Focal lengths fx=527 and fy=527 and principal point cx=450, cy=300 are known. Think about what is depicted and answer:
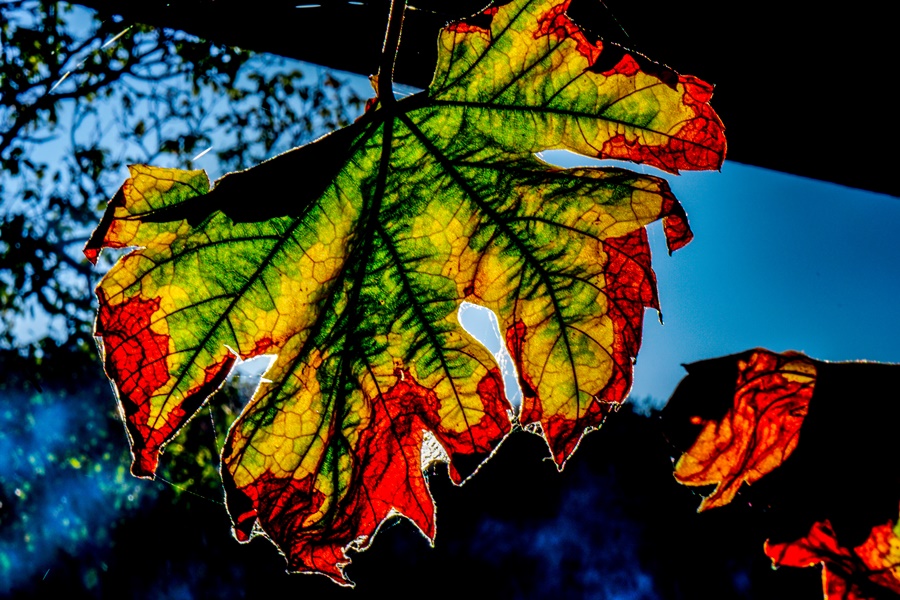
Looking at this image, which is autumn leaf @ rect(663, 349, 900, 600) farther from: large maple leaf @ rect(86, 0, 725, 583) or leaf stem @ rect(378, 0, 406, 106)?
leaf stem @ rect(378, 0, 406, 106)

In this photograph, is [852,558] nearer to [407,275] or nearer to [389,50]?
[407,275]

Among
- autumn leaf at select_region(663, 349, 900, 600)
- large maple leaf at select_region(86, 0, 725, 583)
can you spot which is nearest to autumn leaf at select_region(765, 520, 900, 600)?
autumn leaf at select_region(663, 349, 900, 600)

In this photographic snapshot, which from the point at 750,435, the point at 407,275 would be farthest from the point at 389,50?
the point at 750,435

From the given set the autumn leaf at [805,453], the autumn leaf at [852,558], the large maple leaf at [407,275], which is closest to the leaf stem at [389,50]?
the large maple leaf at [407,275]

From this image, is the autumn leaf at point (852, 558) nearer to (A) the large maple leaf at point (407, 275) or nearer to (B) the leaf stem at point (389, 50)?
(A) the large maple leaf at point (407, 275)

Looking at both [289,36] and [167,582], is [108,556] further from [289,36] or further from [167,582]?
[289,36]

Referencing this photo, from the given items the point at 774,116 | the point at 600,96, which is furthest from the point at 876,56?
the point at 600,96
